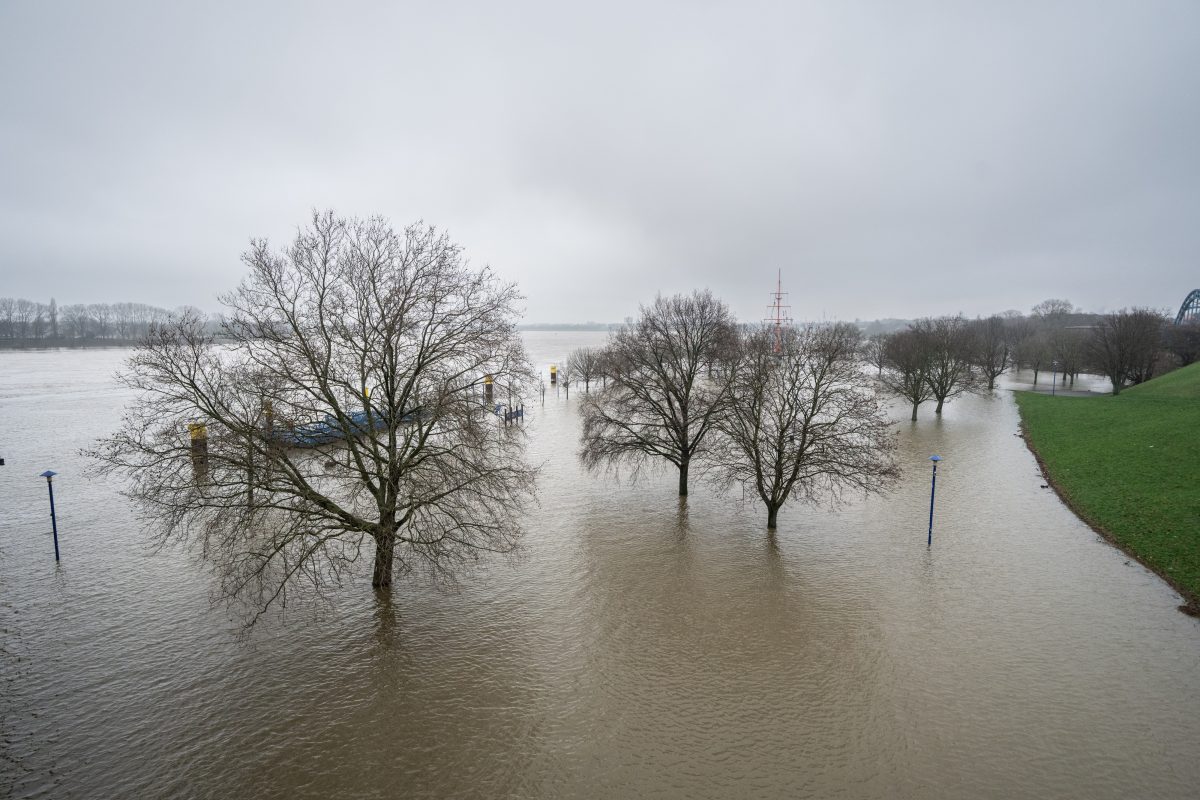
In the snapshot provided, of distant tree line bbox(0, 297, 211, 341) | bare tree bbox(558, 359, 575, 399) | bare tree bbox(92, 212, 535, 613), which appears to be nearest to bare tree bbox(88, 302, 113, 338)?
distant tree line bbox(0, 297, 211, 341)

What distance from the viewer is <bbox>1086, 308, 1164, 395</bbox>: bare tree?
167 feet

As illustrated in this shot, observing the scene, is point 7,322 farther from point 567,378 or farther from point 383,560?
point 383,560

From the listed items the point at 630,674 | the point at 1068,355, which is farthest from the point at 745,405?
the point at 1068,355

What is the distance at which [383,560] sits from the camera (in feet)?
45.4

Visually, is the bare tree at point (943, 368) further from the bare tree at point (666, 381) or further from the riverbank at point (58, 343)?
the riverbank at point (58, 343)

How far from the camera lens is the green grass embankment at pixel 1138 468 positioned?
1662 cm

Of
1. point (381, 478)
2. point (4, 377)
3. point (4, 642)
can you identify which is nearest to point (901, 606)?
point (381, 478)

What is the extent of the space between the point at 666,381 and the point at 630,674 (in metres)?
11.9

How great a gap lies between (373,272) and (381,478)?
4886 mm

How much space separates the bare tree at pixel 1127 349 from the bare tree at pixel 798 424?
157 ft

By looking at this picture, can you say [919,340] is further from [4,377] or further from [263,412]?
[4,377]

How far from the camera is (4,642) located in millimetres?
11930

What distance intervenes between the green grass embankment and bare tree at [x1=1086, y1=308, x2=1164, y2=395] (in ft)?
34.6

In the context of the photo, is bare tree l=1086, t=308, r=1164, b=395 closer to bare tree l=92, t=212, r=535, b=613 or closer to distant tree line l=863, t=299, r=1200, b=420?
distant tree line l=863, t=299, r=1200, b=420
